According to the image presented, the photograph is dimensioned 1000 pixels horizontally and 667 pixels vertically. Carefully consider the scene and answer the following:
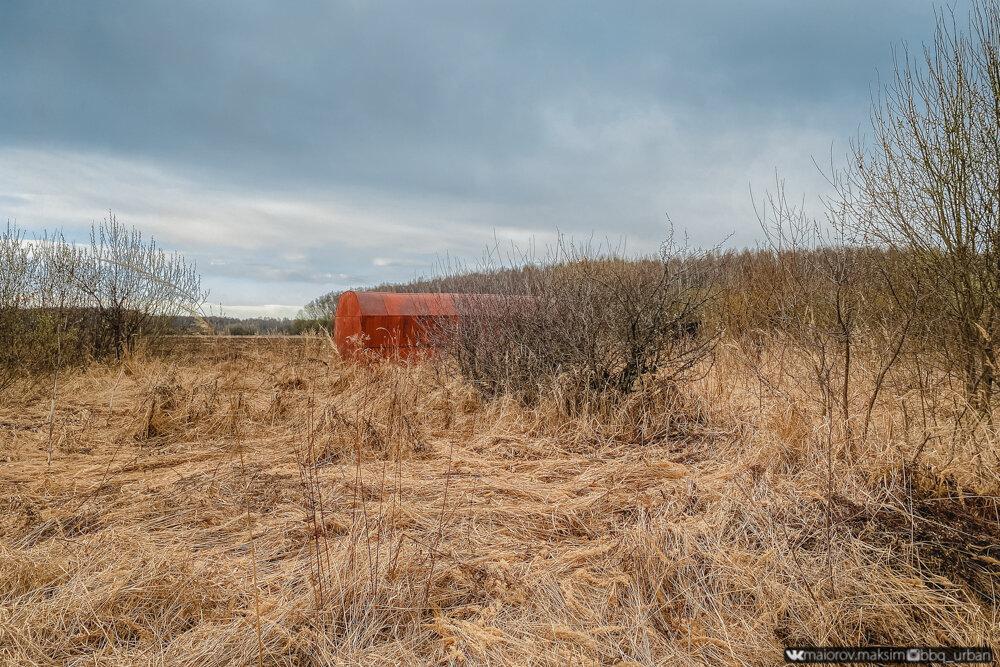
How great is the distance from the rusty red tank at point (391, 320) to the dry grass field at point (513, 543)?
3.48 metres

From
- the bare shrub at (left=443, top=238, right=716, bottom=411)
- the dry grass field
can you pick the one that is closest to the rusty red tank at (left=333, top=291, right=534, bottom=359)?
the bare shrub at (left=443, top=238, right=716, bottom=411)

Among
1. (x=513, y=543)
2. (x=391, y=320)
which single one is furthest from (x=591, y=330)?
(x=391, y=320)

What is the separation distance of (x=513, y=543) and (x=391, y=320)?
633 centimetres

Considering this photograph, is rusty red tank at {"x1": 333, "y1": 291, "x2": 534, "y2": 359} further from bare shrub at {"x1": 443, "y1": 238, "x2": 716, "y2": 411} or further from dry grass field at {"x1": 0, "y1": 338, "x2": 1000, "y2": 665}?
dry grass field at {"x1": 0, "y1": 338, "x2": 1000, "y2": 665}

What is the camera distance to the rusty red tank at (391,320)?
8.98 m

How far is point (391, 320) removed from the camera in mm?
9195

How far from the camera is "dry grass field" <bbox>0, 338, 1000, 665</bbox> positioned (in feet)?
7.77

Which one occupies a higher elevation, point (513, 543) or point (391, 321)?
point (391, 321)

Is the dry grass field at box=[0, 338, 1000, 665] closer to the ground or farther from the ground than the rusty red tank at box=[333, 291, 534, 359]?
closer to the ground

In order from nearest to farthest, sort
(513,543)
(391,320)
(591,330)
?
(513,543) < (591,330) < (391,320)

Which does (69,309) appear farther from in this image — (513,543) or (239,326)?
(513,543)

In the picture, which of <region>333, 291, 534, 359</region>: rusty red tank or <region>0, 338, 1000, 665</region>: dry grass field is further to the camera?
<region>333, 291, 534, 359</region>: rusty red tank

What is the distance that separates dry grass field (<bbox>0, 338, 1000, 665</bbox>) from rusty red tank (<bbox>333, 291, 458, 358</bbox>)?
11.4ft

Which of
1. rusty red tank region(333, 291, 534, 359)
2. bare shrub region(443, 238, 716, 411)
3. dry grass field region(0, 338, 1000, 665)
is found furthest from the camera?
rusty red tank region(333, 291, 534, 359)
